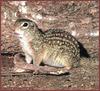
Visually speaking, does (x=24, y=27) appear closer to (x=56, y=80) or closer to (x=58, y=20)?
(x=56, y=80)

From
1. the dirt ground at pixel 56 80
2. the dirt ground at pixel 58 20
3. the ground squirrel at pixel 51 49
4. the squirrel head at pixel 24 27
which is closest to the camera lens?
the dirt ground at pixel 56 80

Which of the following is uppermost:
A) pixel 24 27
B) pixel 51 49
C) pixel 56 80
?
pixel 24 27

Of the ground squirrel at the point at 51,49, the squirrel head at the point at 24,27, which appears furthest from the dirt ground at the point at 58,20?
the squirrel head at the point at 24,27

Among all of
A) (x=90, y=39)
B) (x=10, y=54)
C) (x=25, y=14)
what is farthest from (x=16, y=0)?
(x=90, y=39)

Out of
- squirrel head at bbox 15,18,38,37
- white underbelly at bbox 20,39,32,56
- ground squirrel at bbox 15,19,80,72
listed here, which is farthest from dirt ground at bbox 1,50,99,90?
squirrel head at bbox 15,18,38,37

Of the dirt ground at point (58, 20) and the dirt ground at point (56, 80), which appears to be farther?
the dirt ground at point (58, 20)

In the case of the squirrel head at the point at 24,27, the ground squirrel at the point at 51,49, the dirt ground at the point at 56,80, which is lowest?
the dirt ground at the point at 56,80

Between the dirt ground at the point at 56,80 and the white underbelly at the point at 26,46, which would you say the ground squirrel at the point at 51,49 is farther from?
the dirt ground at the point at 56,80

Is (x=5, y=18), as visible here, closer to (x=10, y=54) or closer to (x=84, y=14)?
(x=10, y=54)

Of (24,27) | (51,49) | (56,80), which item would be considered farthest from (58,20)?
(56,80)

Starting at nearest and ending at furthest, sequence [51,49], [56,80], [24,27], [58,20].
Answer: [56,80] < [24,27] < [51,49] < [58,20]

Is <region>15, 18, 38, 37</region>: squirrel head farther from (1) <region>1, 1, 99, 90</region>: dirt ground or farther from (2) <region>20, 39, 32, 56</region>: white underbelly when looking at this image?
(1) <region>1, 1, 99, 90</region>: dirt ground
